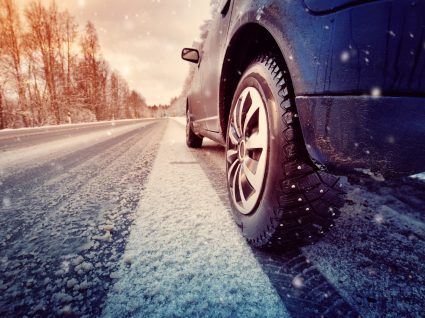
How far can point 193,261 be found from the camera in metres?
1.00

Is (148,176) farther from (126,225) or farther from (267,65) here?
(267,65)

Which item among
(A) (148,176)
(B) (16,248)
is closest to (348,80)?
(B) (16,248)

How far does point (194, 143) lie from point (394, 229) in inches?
146

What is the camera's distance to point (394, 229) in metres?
1.26

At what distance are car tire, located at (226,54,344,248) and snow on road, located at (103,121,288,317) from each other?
16 centimetres

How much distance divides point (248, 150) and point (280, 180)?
0.37m

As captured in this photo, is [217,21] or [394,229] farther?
[217,21]

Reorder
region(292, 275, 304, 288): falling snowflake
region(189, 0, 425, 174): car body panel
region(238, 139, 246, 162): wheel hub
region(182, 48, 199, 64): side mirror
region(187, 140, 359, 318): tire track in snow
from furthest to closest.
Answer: region(182, 48, 199, 64): side mirror
region(238, 139, 246, 162): wheel hub
region(292, 275, 304, 288): falling snowflake
region(187, 140, 359, 318): tire track in snow
region(189, 0, 425, 174): car body panel

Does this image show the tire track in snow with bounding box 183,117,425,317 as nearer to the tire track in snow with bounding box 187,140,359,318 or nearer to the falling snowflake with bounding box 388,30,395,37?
the tire track in snow with bounding box 187,140,359,318

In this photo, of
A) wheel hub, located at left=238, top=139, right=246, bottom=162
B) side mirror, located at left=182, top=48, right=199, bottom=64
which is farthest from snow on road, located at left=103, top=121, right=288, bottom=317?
side mirror, located at left=182, top=48, right=199, bottom=64

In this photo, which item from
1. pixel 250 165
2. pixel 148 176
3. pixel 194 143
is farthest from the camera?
pixel 194 143

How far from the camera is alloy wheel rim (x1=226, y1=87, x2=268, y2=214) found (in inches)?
43.4

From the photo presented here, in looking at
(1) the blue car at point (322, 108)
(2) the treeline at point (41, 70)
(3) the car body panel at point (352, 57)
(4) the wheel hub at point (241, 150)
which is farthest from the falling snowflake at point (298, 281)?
(2) the treeline at point (41, 70)

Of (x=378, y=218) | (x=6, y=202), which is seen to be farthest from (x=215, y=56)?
(x=6, y=202)
